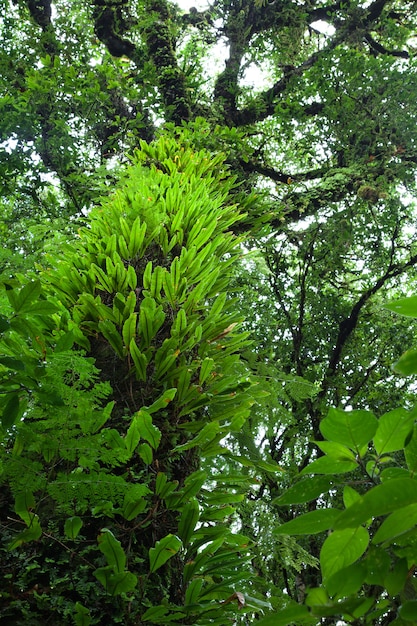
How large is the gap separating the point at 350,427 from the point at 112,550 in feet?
2.59

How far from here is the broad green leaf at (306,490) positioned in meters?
0.56

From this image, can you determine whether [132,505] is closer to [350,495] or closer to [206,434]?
[206,434]

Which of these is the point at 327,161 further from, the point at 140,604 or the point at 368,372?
the point at 140,604

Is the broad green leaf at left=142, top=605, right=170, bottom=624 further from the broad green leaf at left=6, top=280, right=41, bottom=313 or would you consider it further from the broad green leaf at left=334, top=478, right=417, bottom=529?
the broad green leaf at left=334, top=478, right=417, bottom=529

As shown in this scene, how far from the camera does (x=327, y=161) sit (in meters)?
6.31

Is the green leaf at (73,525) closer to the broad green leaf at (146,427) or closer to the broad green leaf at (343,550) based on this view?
the broad green leaf at (146,427)

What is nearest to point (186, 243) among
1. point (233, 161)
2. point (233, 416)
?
point (233, 416)

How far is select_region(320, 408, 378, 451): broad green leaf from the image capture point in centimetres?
53

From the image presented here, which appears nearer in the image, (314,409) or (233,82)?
(233,82)

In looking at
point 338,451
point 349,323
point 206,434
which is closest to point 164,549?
point 206,434

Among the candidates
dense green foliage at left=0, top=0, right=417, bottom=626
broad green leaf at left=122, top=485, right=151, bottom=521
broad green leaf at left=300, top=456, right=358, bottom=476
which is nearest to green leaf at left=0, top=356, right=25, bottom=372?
dense green foliage at left=0, top=0, right=417, bottom=626

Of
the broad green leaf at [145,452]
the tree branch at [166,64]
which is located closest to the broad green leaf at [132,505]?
the broad green leaf at [145,452]

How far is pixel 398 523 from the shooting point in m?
0.46

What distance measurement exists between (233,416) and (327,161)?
5337mm
